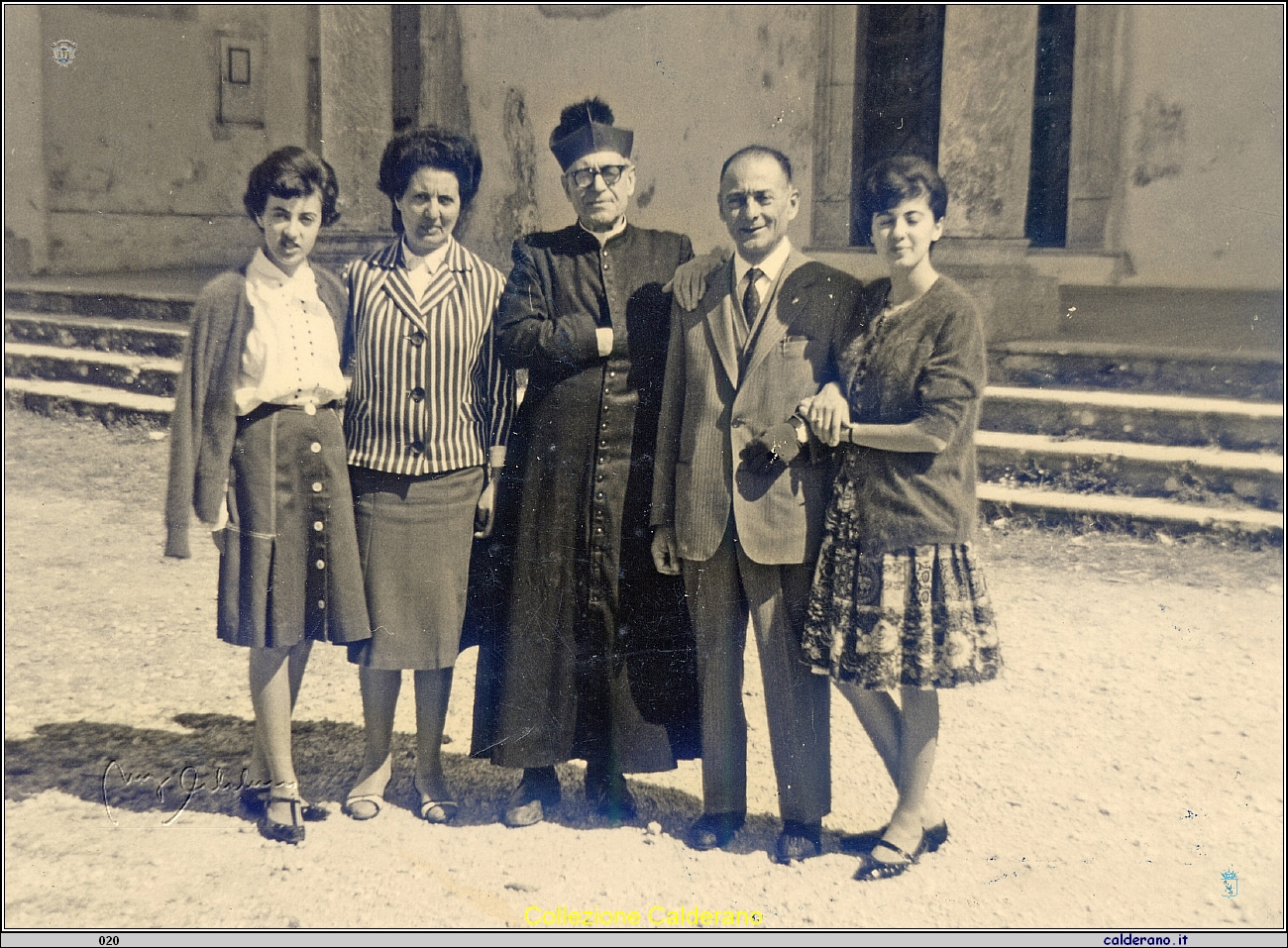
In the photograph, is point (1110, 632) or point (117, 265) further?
point (117, 265)

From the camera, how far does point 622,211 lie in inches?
134

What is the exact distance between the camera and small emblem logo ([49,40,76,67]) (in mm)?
6212

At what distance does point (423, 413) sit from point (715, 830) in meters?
1.49

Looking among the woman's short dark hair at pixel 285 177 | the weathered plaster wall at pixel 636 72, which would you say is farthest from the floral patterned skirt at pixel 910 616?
the weathered plaster wall at pixel 636 72

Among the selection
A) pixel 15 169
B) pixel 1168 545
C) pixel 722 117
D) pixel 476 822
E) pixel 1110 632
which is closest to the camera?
pixel 476 822

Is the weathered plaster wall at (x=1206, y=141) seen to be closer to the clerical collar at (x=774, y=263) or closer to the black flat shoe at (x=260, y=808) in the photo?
the clerical collar at (x=774, y=263)

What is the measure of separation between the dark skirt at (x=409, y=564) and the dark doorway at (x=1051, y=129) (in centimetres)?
606

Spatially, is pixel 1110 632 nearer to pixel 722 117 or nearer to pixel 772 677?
pixel 772 677

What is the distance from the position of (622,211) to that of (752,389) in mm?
668

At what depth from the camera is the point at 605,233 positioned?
3379 millimetres

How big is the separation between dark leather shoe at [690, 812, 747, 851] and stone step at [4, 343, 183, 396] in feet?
15.8

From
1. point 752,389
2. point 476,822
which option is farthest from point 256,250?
point 476,822

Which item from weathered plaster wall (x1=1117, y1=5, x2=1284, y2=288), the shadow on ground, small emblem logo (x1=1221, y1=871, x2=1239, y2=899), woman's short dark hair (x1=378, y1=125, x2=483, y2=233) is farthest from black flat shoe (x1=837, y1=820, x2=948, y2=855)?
weathered plaster wall (x1=1117, y1=5, x2=1284, y2=288)

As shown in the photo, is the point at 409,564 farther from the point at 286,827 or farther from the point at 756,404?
the point at 756,404
